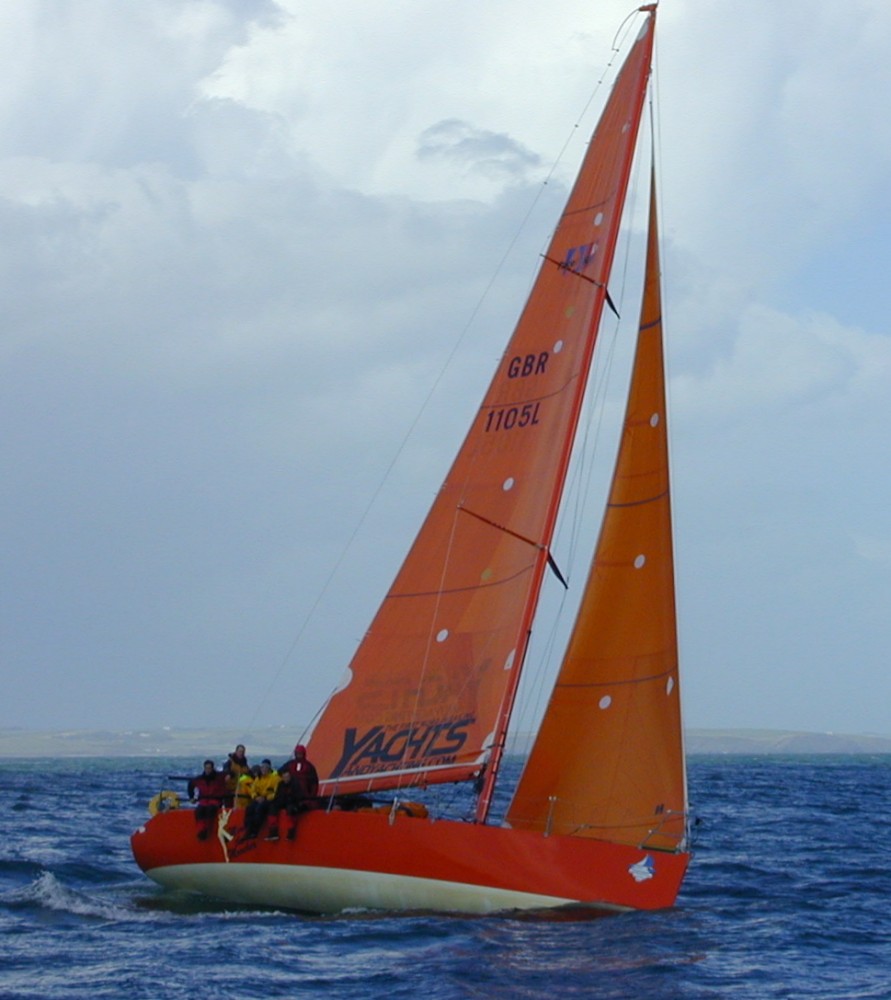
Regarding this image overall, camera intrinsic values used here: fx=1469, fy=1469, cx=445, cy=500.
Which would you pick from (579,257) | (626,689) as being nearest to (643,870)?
(626,689)

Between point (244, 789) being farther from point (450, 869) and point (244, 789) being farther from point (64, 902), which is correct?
point (450, 869)

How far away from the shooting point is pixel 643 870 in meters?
15.4

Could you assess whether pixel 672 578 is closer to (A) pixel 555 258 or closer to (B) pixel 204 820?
(A) pixel 555 258

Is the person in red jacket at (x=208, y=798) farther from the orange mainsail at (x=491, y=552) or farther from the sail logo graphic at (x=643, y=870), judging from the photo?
the sail logo graphic at (x=643, y=870)

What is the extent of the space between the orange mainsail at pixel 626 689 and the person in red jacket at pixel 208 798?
A: 3.45 meters

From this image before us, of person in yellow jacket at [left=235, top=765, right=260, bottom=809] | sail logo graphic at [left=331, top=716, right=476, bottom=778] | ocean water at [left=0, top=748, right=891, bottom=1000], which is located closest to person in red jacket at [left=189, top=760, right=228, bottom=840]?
person in yellow jacket at [left=235, top=765, right=260, bottom=809]

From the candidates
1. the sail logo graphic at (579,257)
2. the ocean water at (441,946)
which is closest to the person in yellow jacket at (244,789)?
the ocean water at (441,946)

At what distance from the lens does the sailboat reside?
15.4 meters

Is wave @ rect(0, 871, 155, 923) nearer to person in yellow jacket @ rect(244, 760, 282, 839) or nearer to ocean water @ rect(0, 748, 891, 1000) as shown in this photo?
ocean water @ rect(0, 748, 891, 1000)

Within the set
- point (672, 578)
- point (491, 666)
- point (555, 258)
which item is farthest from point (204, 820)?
point (555, 258)

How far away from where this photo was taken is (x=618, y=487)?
58.4 ft

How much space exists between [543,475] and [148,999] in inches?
308

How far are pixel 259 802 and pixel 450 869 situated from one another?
2.50 m

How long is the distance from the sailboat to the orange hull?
0.02 metres
